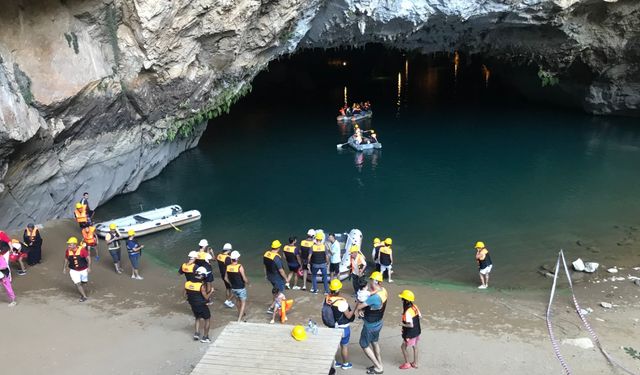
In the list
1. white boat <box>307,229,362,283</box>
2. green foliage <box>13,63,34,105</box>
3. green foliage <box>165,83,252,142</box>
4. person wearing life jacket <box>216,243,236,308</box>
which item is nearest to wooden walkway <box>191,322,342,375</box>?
person wearing life jacket <box>216,243,236,308</box>

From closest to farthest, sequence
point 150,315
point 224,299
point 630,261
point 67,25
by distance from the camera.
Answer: point 150,315 → point 224,299 → point 630,261 → point 67,25

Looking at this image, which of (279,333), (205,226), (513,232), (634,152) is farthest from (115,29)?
(634,152)

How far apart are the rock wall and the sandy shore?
445 cm

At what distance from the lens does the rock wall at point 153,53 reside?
53.3 feet

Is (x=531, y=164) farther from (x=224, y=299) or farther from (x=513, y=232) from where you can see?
(x=224, y=299)

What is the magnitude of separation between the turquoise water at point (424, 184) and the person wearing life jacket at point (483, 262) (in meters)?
0.69

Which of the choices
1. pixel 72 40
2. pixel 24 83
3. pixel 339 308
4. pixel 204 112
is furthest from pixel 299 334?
pixel 204 112

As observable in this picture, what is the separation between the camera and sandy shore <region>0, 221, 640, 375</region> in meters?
10.1

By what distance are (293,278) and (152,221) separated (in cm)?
695

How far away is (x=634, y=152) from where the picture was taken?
26656 millimetres

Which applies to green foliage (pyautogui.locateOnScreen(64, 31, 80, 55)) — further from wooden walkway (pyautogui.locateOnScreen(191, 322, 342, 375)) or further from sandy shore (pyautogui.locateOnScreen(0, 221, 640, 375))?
wooden walkway (pyautogui.locateOnScreen(191, 322, 342, 375))

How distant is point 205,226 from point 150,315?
7.36 m

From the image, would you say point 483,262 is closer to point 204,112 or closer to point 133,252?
point 133,252

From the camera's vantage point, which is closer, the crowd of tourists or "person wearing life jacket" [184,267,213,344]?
the crowd of tourists
